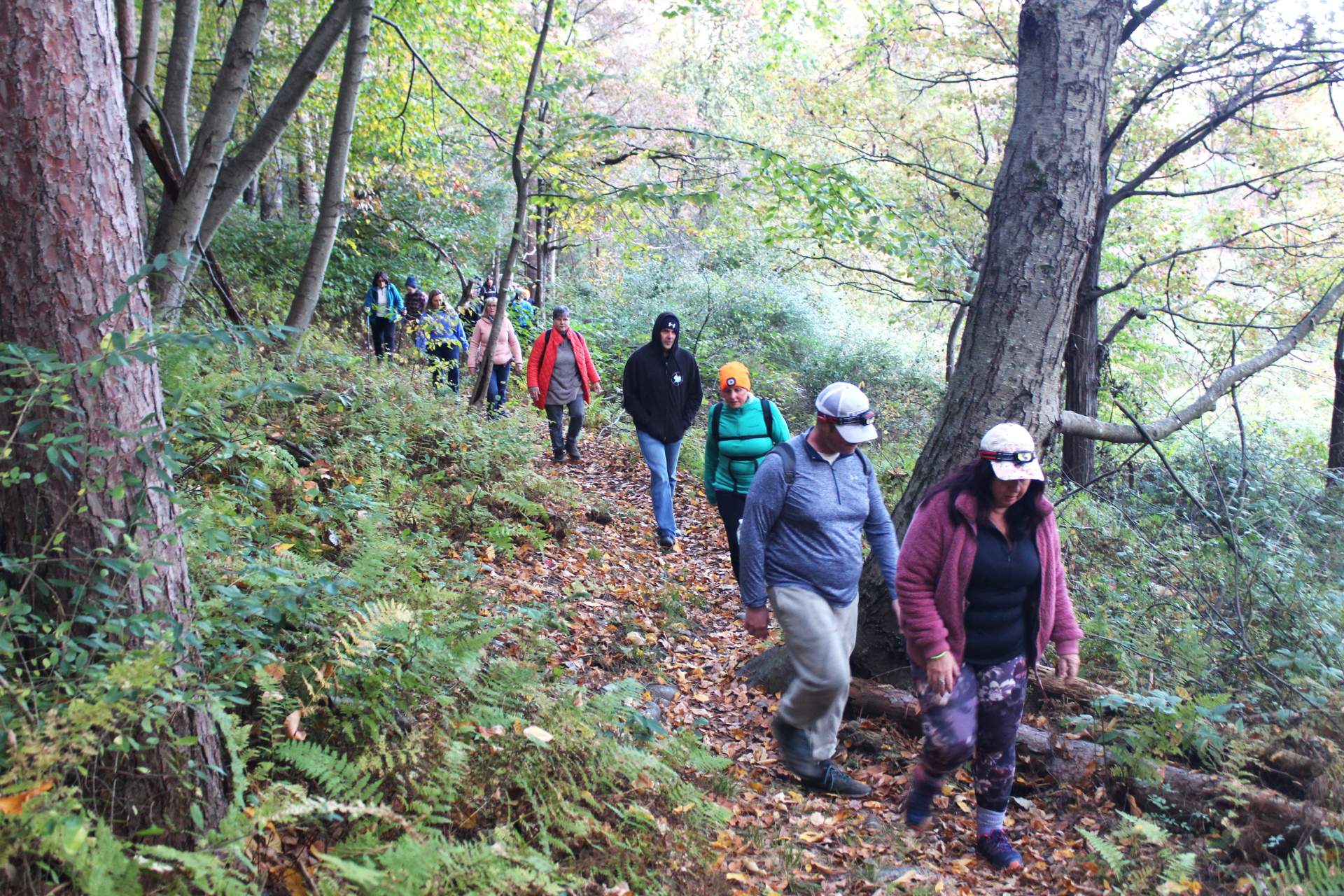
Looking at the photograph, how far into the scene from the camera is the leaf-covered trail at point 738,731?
3975 millimetres

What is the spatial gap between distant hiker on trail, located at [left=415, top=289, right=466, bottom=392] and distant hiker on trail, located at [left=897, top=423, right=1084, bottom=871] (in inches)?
288

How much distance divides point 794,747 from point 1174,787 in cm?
197

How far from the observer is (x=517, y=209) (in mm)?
9805

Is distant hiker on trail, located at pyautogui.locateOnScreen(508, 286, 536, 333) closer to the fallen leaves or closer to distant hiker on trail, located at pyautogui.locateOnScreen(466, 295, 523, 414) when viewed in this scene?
distant hiker on trail, located at pyautogui.locateOnScreen(466, 295, 523, 414)

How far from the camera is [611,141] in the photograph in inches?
382

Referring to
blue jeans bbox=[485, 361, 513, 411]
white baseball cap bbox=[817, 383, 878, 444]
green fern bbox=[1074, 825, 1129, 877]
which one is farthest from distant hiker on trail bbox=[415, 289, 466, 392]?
green fern bbox=[1074, 825, 1129, 877]

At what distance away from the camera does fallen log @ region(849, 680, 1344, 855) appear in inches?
151

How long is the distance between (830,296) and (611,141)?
2047cm

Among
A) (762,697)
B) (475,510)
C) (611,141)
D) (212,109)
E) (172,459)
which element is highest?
(611,141)

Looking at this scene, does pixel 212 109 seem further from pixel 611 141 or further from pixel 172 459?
pixel 172 459

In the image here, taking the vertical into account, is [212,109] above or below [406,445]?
above

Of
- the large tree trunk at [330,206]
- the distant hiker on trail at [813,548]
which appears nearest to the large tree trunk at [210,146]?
the large tree trunk at [330,206]

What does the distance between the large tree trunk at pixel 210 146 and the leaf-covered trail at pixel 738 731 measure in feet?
12.4

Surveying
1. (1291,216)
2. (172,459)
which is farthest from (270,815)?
(1291,216)
